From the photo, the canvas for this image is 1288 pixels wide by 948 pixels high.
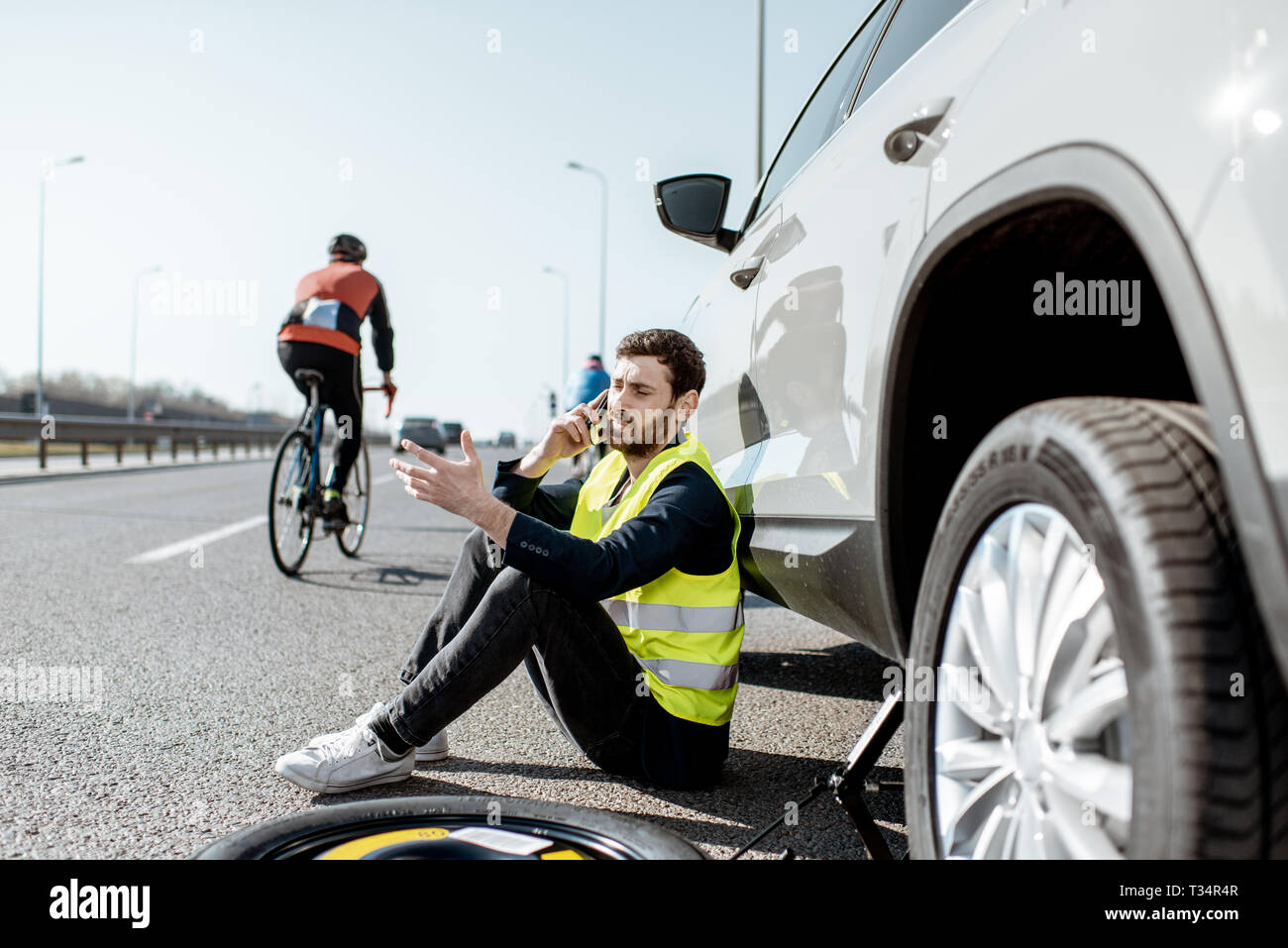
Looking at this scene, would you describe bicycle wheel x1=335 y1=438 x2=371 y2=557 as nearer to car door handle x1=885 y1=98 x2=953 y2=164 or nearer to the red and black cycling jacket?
the red and black cycling jacket

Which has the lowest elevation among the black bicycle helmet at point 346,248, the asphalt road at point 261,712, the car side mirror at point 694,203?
the asphalt road at point 261,712

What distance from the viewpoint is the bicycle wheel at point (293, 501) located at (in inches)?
237

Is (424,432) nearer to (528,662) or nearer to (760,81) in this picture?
(760,81)

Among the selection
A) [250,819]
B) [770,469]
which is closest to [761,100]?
[770,469]

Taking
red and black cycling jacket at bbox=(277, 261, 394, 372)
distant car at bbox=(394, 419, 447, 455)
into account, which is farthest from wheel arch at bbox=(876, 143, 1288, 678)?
distant car at bbox=(394, 419, 447, 455)

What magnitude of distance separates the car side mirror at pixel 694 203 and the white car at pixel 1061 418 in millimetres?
1206

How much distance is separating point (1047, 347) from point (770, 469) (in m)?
0.92

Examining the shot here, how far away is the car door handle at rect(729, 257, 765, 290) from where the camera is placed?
2959 millimetres

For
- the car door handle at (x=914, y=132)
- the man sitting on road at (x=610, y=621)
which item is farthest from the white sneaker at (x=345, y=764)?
the car door handle at (x=914, y=132)

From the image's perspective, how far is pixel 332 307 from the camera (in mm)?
6039

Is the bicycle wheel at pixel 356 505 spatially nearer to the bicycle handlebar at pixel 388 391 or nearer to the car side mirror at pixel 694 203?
the bicycle handlebar at pixel 388 391

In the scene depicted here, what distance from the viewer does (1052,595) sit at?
50.7 inches

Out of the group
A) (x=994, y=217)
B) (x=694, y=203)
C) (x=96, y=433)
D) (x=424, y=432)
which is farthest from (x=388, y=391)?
(x=424, y=432)

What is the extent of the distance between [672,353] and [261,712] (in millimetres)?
1701
